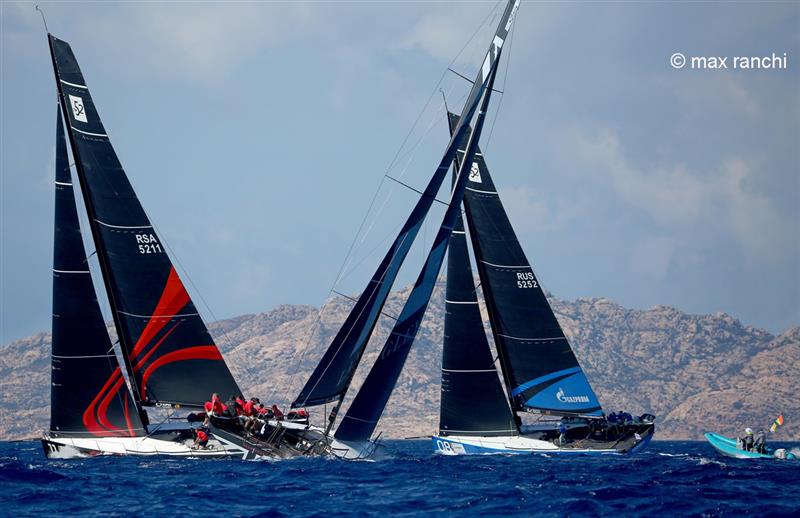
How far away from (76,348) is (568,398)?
20283 millimetres

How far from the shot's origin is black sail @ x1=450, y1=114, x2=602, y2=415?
151ft

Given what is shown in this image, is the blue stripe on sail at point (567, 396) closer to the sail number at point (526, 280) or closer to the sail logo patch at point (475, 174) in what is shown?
the sail number at point (526, 280)

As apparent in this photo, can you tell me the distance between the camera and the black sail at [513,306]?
45969 mm

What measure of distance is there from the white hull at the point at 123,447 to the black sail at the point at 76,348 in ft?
0.78

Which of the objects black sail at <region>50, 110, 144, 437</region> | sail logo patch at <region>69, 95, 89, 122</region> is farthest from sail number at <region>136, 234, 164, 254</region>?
sail logo patch at <region>69, 95, 89, 122</region>

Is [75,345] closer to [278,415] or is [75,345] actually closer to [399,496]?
[278,415]

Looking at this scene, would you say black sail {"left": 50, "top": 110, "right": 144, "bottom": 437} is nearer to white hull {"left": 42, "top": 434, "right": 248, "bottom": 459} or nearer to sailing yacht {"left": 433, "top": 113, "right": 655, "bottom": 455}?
white hull {"left": 42, "top": 434, "right": 248, "bottom": 459}

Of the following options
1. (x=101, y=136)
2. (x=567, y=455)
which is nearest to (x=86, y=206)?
(x=101, y=136)

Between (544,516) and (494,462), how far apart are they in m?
15.5

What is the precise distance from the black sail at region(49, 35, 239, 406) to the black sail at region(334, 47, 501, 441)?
591 centimetres

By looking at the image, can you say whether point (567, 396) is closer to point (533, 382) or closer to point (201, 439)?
point (533, 382)

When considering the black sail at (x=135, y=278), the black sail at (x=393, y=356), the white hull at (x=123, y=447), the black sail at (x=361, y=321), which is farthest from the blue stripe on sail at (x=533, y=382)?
the white hull at (x=123, y=447)

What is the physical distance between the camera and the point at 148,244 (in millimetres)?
38938

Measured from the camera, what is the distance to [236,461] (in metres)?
37.1
